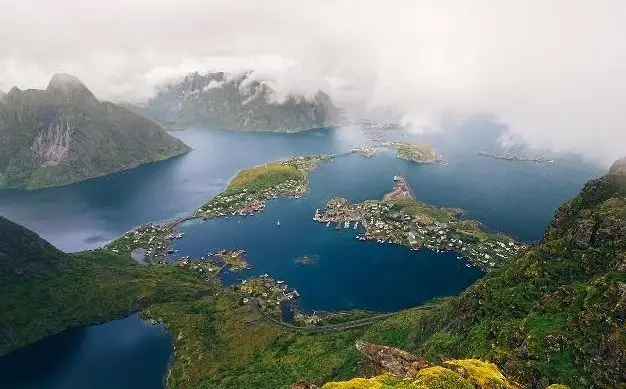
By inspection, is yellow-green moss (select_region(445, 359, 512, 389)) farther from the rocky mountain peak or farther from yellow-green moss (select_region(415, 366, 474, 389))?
the rocky mountain peak

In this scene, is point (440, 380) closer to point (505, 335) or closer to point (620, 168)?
point (505, 335)

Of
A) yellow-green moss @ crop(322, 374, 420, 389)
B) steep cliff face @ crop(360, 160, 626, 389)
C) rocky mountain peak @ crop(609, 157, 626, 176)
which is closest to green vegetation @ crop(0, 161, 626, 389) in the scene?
yellow-green moss @ crop(322, 374, 420, 389)

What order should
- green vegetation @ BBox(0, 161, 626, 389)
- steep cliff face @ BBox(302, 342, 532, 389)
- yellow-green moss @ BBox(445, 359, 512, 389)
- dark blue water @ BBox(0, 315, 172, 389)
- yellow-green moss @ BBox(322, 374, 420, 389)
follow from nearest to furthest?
yellow-green moss @ BBox(322, 374, 420, 389)
steep cliff face @ BBox(302, 342, 532, 389)
yellow-green moss @ BBox(445, 359, 512, 389)
green vegetation @ BBox(0, 161, 626, 389)
dark blue water @ BBox(0, 315, 172, 389)

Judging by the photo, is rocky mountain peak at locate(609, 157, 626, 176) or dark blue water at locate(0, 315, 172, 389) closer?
rocky mountain peak at locate(609, 157, 626, 176)

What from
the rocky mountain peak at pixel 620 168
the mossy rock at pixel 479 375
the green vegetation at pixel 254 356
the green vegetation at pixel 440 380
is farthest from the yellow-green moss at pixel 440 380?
the rocky mountain peak at pixel 620 168

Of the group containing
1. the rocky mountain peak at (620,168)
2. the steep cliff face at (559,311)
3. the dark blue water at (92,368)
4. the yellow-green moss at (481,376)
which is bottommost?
the dark blue water at (92,368)

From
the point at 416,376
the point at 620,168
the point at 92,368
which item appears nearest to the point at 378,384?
the point at 416,376

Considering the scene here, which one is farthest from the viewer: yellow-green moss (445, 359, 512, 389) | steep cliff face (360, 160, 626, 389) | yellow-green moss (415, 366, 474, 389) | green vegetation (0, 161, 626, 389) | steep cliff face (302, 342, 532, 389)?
steep cliff face (360, 160, 626, 389)

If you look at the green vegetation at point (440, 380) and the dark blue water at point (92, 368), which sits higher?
the green vegetation at point (440, 380)

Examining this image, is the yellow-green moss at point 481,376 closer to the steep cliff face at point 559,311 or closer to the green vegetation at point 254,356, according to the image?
the steep cliff face at point 559,311
